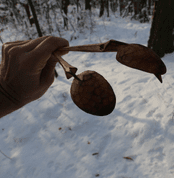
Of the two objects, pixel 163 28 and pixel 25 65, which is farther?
pixel 163 28

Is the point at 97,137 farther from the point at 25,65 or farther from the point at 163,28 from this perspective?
the point at 163,28

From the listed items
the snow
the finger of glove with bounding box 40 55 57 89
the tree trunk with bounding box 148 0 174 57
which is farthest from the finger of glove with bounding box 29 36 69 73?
the tree trunk with bounding box 148 0 174 57

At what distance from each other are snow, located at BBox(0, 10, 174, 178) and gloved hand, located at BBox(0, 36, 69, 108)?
4.77 ft

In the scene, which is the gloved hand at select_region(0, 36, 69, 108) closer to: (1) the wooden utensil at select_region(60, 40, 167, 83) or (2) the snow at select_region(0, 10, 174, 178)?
(1) the wooden utensil at select_region(60, 40, 167, 83)

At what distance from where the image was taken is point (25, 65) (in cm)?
68

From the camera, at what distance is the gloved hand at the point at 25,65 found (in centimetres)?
61

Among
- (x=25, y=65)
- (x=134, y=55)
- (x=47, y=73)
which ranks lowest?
(x=47, y=73)

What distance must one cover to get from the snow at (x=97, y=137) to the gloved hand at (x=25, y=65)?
1454mm

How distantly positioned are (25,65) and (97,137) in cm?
172

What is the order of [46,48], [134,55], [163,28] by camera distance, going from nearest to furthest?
[134,55] → [46,48] → [163,28]

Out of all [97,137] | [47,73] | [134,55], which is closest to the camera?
[134,55]

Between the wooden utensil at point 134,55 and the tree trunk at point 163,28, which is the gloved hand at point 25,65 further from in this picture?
the tree trunk at point 163,28

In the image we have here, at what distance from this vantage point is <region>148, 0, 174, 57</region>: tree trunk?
2761 millimetres

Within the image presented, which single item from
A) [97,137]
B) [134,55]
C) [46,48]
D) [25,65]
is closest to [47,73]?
[25,65]
